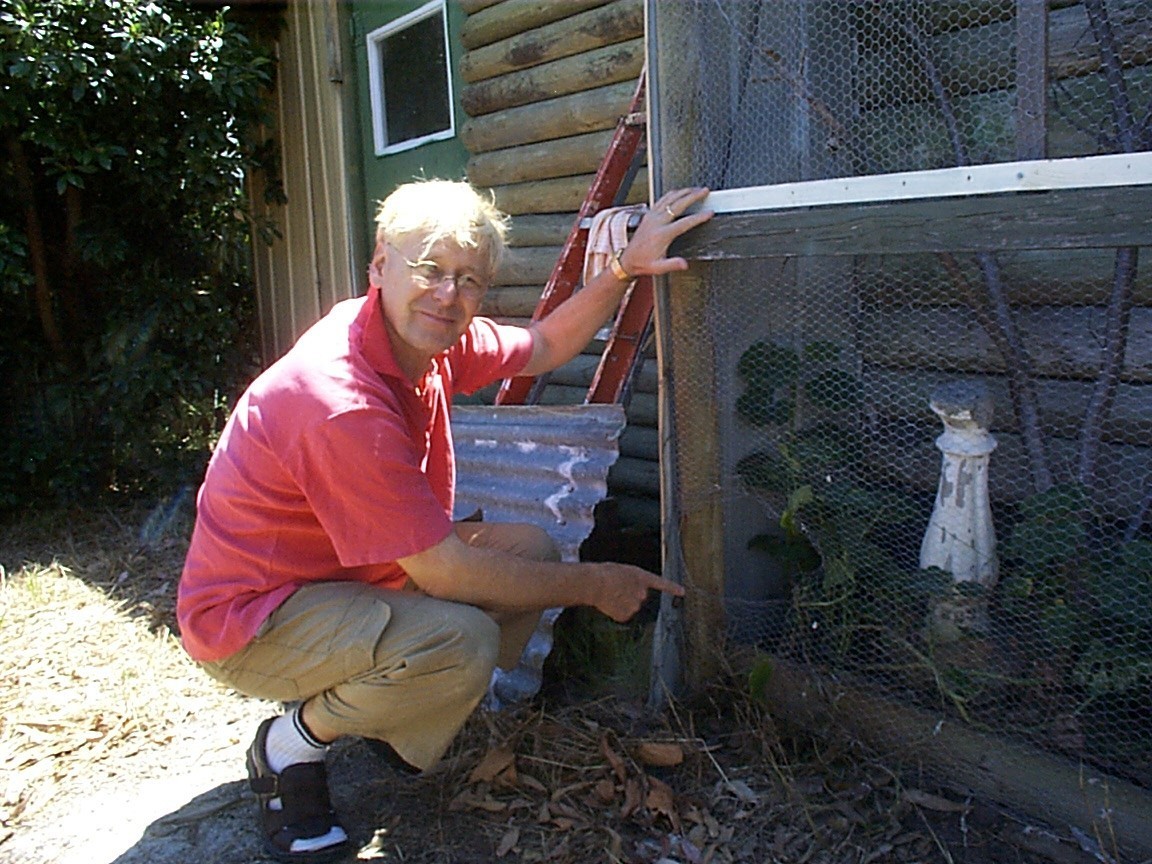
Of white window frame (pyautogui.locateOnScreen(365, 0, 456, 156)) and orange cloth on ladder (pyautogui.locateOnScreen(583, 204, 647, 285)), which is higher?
white window frame (pyautogui.locateOnScreen(365, 0, 456, 156))

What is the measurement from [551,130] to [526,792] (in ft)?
10.3

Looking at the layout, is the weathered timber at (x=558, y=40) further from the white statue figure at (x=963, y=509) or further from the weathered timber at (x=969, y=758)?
the weathered timber at (x=969, y=758)

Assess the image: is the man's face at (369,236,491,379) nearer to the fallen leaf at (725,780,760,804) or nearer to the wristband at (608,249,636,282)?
the wristband at (608,249,636,282)

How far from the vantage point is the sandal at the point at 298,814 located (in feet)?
7.66

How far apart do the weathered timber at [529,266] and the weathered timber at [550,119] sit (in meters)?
0.51

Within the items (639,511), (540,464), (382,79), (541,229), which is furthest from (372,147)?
(540,464)

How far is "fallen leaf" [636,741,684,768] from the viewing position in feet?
8.18

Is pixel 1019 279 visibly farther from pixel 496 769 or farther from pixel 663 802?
pixel 496 769

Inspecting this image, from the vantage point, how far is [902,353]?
2.67m

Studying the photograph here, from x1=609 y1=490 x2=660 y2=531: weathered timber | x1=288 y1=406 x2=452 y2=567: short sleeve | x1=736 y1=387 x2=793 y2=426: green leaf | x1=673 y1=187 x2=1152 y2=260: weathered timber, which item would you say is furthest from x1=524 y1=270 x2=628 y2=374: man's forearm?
x1=609 y1=490 x2=660 y2=531: weathered timber

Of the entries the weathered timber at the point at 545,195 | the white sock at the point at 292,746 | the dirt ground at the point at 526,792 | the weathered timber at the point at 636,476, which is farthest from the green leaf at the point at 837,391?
the weathered timber at the point at 545,195

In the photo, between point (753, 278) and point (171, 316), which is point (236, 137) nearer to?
point (171, 316)

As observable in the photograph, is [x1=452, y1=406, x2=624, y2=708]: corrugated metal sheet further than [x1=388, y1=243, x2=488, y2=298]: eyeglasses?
Yes

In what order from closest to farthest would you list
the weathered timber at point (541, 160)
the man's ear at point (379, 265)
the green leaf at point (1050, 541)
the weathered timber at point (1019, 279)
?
the green leaf at point (1050, 541), the man's ear at point (379, 265), the weathered timber at point (1019, 279), the weathered timber at point (541, 160)
